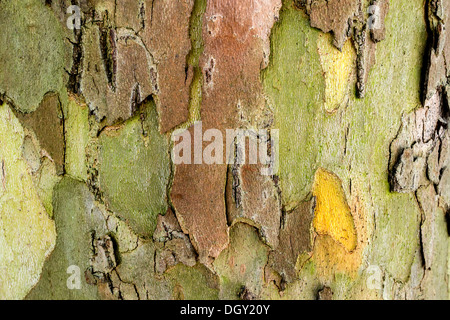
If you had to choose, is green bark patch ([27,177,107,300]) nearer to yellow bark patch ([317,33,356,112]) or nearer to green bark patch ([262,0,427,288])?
green bark patch ([262,0,427,288])

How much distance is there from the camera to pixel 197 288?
2.39 feet

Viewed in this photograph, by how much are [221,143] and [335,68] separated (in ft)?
0.75

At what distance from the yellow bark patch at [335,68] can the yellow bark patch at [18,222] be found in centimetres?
55

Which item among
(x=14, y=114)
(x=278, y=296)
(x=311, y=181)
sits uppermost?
(x=14, y=114)

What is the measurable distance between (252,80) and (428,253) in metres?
0.51

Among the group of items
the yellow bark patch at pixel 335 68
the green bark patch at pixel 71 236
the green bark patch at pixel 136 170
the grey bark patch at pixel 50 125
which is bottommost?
the green bark patch at pixel 71 236

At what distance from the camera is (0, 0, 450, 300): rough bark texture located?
2.11 feet

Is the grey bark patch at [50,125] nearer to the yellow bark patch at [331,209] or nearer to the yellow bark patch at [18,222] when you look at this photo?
the yellow bark patch at [18,222]

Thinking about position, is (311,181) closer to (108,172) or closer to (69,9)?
(108,172)

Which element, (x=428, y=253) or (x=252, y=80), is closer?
(x=252, y=80)

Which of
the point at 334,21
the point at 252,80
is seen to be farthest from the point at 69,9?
the point at 334,21

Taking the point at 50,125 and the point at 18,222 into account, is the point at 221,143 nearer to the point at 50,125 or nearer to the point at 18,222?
the point at 50,125

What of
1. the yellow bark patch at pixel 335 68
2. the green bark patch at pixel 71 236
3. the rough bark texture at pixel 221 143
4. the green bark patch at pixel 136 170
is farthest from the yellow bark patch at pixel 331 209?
the green bark patch at pixel 71 236

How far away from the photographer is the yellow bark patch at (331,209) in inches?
27.2
